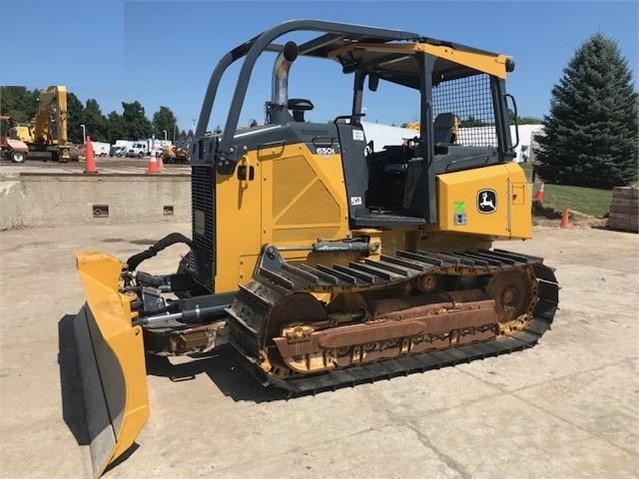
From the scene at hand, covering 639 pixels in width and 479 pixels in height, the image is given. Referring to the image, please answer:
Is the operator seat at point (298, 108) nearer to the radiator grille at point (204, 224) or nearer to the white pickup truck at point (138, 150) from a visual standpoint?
the radiator grille at point (204, 224)

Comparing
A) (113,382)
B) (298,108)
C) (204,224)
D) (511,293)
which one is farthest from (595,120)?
(113,382)

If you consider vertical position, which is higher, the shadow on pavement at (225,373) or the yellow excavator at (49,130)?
the yellow excavator at (49,130)

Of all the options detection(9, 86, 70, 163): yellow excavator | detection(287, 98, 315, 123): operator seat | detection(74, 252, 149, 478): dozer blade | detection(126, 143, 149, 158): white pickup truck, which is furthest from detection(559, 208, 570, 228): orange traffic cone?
detection(126, 143, 149, 158): white pickup truck

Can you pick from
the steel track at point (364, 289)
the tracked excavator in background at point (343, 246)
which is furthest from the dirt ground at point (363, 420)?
the tracked excavator in background at point (343, 246)

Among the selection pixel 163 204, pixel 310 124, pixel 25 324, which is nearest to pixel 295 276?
pixel 310 124

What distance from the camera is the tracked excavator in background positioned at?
455 centimetres

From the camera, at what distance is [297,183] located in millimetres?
4961

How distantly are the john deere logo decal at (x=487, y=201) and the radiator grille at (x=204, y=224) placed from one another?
102 inches

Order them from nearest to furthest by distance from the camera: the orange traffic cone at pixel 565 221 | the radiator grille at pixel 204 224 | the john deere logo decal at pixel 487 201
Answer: the radiator grille at pixel 204 224 → the john deere logo decal at pixel 487 201 → the orange traffic cone at pixel 565 221

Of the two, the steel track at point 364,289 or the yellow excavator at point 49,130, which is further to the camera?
the yellow excavator at point 49,130

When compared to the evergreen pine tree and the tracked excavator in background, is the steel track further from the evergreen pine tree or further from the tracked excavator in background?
the evergreen pine tree

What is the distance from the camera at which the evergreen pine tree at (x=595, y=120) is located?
972 inches

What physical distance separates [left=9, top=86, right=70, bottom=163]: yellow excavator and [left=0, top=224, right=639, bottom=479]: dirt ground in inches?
1071

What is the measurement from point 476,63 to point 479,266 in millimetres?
2011
